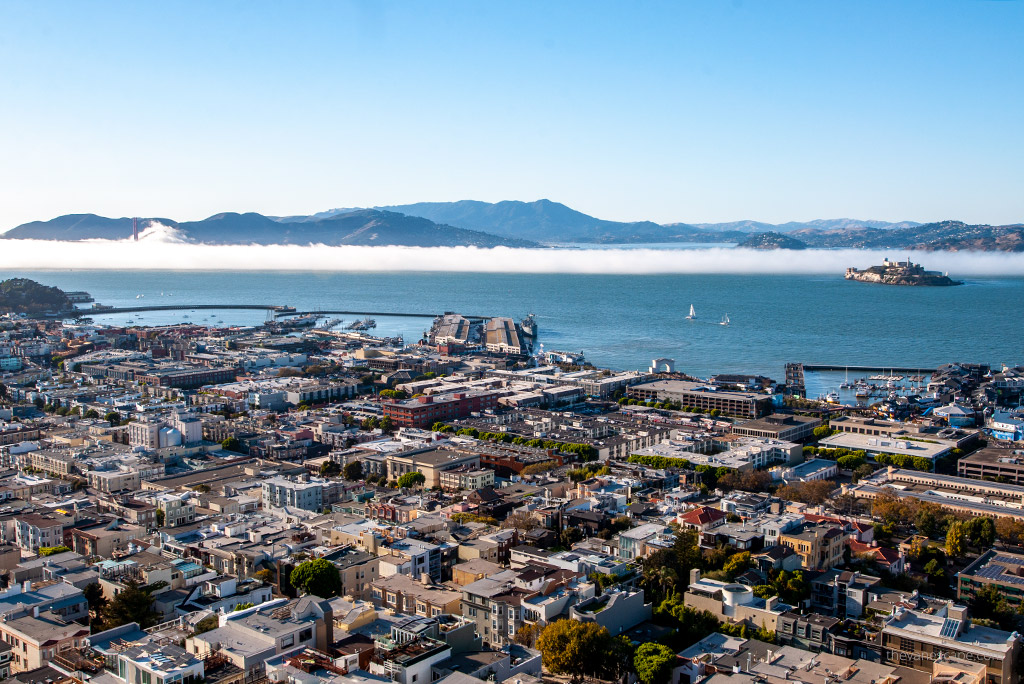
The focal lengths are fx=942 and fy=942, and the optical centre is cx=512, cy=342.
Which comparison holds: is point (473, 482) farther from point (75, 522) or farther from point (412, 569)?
point (75, 522)

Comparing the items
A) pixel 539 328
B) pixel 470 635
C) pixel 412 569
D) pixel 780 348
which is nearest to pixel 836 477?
pixel 412 569

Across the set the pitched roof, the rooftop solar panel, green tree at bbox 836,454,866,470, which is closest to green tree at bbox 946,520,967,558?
the pitched roof

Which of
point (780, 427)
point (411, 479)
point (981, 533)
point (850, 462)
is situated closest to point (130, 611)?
point (411, 479)

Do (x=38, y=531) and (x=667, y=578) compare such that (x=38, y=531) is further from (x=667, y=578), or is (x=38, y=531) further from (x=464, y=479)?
(x=667, y=578)

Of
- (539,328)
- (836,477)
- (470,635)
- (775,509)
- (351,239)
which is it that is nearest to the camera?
(470,635)

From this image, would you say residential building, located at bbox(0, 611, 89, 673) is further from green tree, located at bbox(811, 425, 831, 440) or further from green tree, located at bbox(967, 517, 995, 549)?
green tree, located at bbox(811, 425, 831, 440)

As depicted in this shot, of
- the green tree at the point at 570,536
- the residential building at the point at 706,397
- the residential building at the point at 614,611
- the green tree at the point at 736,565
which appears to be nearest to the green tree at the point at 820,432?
the residential building at the point at 706,397
